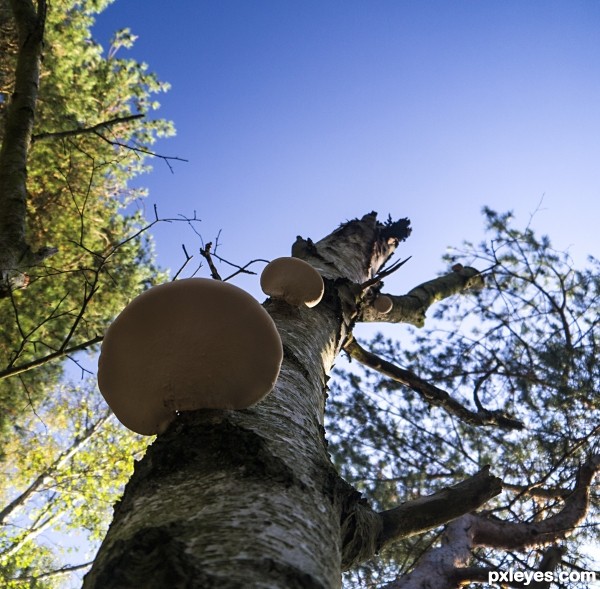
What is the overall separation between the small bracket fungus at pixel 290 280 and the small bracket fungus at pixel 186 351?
3.28ft

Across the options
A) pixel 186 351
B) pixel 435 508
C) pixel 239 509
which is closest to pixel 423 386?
pixel 435 508

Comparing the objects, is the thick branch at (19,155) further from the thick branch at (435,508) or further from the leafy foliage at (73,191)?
the leafy foliage at (73,191)

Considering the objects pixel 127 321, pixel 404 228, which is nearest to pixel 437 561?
pixel 404 228

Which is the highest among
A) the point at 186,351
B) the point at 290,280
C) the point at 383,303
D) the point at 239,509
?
the point at 383,303

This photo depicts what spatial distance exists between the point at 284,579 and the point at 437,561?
4.01 meters

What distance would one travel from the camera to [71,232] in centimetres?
853

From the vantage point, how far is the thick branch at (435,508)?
1591 millimetres

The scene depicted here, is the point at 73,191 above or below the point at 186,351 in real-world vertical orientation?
above

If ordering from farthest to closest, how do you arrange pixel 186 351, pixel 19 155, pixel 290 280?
pixel 19 155
pixel 290 280
pixel 186 351

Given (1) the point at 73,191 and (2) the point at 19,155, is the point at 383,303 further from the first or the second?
(1) the point at 73,191

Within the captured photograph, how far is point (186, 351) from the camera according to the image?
128 cm

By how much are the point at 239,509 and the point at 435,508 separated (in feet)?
3.29

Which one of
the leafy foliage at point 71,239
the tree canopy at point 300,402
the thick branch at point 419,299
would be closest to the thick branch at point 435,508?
the tree canopy at point 300,402

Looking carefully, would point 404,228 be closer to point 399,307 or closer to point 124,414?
point 399,307
